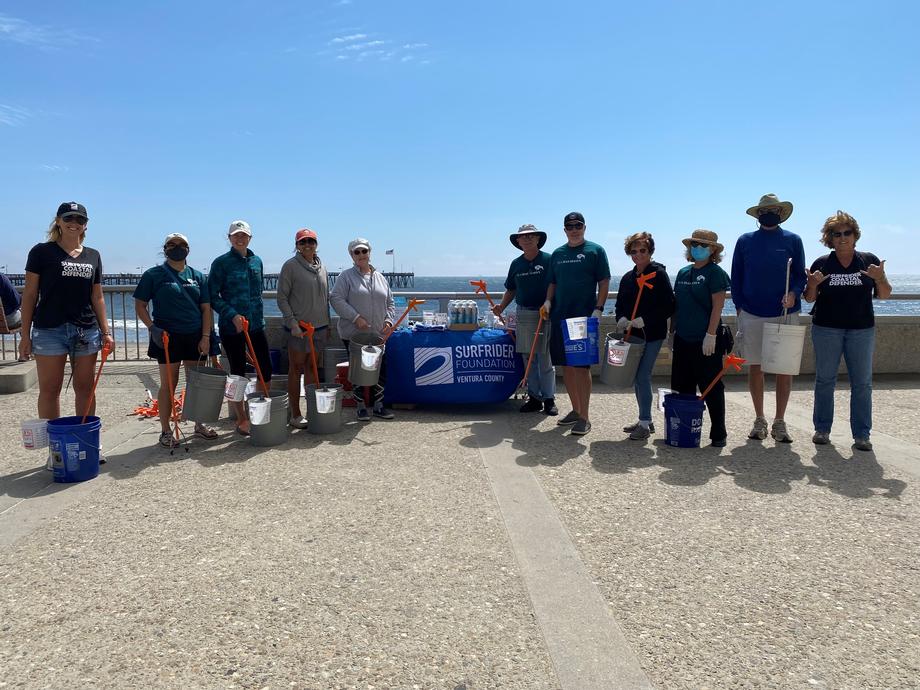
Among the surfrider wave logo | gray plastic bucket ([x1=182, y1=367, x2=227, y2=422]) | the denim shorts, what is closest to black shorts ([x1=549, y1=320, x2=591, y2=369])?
the surfrider wave logo

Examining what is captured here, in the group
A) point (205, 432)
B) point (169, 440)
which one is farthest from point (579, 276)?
point (169, 440)

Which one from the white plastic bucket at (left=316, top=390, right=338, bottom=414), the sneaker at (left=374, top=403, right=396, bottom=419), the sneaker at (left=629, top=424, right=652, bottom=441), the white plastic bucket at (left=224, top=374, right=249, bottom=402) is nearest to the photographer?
the white plastic bucket at (left=224, top=374, right=249, bottom=402)

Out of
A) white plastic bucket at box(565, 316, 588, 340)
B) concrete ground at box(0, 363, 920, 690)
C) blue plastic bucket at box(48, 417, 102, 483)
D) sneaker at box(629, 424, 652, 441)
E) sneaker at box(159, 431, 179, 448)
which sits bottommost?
concrete ground at box(0, 363, 920, 690)

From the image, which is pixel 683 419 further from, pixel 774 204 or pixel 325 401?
pixel 325 401

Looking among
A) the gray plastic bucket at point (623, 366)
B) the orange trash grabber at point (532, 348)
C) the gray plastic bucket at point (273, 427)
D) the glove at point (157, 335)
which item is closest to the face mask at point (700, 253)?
the gray plastic bucket at point (623, 366)

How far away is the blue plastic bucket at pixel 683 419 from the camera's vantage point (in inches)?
209

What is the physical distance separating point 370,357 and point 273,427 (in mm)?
1165

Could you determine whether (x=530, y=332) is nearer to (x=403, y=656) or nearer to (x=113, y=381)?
(x=403, y=656)

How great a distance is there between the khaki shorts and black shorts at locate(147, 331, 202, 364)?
473 cm

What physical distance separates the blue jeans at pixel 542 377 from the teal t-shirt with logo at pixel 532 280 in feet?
1.98

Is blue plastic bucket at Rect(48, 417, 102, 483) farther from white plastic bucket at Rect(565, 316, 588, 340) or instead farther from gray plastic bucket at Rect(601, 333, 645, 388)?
gray plastic bucket at Rect(601, 333, 645, 388)

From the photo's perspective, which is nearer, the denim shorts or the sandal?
the denim shorts

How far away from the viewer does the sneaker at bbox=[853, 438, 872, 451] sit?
532cm

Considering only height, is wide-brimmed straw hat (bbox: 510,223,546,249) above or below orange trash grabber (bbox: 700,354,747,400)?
above
